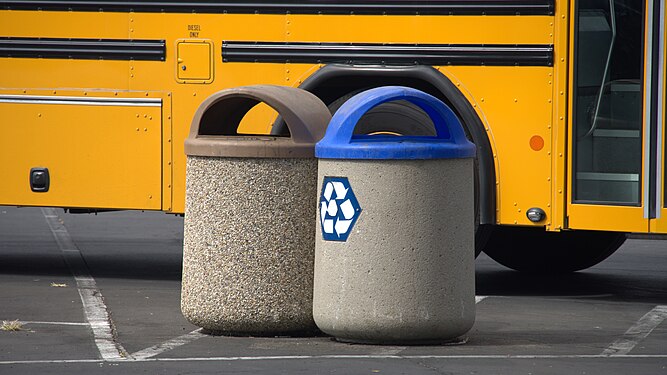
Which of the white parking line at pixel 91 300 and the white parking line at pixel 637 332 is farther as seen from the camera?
the white parking line at pixel 637 332

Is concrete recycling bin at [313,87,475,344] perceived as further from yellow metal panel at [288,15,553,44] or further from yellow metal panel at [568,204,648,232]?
yellow metal panel at [288,15,553,44]

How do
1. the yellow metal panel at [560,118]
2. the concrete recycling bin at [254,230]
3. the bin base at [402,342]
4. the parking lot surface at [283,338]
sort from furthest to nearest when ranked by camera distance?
the yellow metal panel at [560,118]
the concrete recycling bin at [254,230]
the bin base at [402,342]
the parking lot surface at [283,338]

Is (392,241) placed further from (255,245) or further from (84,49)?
(84,49)

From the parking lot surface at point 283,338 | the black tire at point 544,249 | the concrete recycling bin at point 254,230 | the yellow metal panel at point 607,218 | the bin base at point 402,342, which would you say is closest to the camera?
the parking lot surface at point 283,338

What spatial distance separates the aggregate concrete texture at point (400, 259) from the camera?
7.28 metres

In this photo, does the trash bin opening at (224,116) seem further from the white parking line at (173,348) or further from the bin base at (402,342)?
the bin base at (402,342)

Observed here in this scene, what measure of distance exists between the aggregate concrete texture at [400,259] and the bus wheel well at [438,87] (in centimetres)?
209

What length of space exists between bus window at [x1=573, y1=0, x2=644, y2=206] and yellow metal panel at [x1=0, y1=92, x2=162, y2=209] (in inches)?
120

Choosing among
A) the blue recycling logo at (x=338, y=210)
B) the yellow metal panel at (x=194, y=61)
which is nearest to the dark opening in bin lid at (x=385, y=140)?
the blue recycling logo at (x=338, y=210)

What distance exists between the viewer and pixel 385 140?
749 centimetres

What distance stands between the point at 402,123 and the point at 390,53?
518 millimetres

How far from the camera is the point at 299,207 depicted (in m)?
7.72

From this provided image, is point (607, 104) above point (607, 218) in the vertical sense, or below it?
above

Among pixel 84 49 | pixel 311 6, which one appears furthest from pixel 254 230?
pixel 84 49
